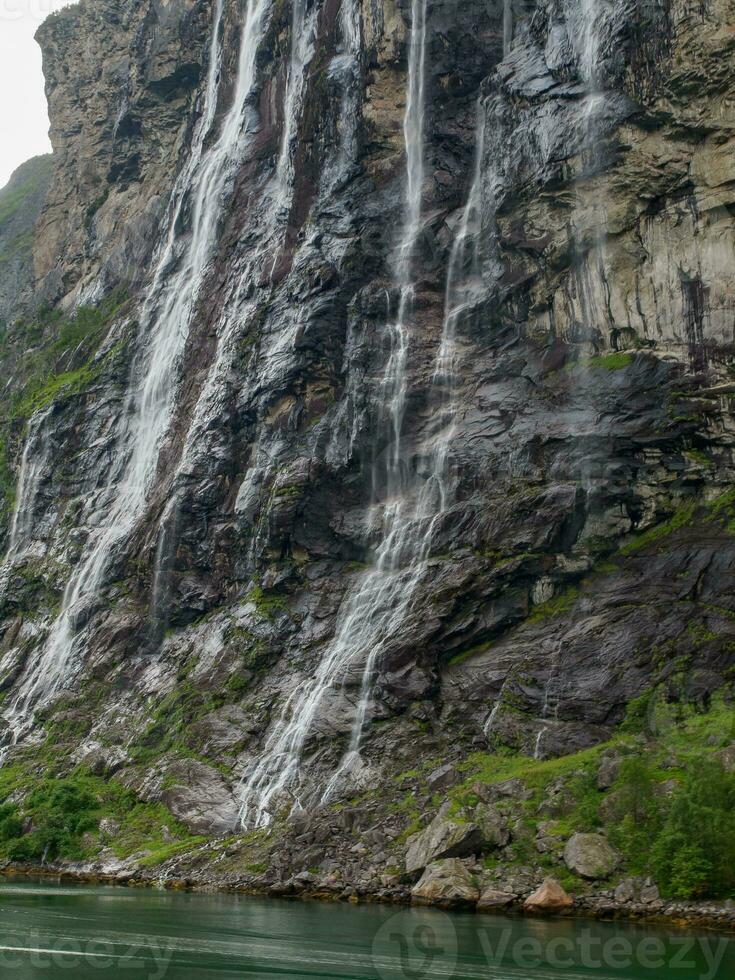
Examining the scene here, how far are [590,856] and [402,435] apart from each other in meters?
25.7

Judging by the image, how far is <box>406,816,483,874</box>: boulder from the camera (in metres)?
30.4

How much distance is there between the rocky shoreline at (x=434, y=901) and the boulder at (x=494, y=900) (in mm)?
26

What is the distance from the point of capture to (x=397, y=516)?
48.4 metres

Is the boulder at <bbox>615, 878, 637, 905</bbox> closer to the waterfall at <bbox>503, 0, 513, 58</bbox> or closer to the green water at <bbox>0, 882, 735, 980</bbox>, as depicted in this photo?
the green water at <bbox>0, 882, 735, 980</bbox>

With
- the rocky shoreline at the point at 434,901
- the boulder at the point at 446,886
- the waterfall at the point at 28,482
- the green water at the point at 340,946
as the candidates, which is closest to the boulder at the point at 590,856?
the rocky shoreline at the point at 434,901

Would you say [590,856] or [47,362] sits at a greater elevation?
[47,362]

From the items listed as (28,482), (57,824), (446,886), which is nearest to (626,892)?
(446,886)

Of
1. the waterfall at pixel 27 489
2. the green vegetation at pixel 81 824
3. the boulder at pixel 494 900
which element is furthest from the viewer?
the waterfall at pixel 27 489

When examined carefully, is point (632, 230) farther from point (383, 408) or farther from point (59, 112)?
point (59, 112)

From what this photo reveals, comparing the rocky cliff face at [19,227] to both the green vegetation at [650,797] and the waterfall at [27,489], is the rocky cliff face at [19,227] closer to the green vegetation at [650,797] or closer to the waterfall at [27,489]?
the waterfall at [27,489]

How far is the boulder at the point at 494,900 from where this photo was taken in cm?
2831

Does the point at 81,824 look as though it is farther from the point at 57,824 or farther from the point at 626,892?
the point at 626,892

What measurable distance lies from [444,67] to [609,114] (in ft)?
46.8

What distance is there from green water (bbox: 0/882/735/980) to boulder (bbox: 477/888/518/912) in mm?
789
